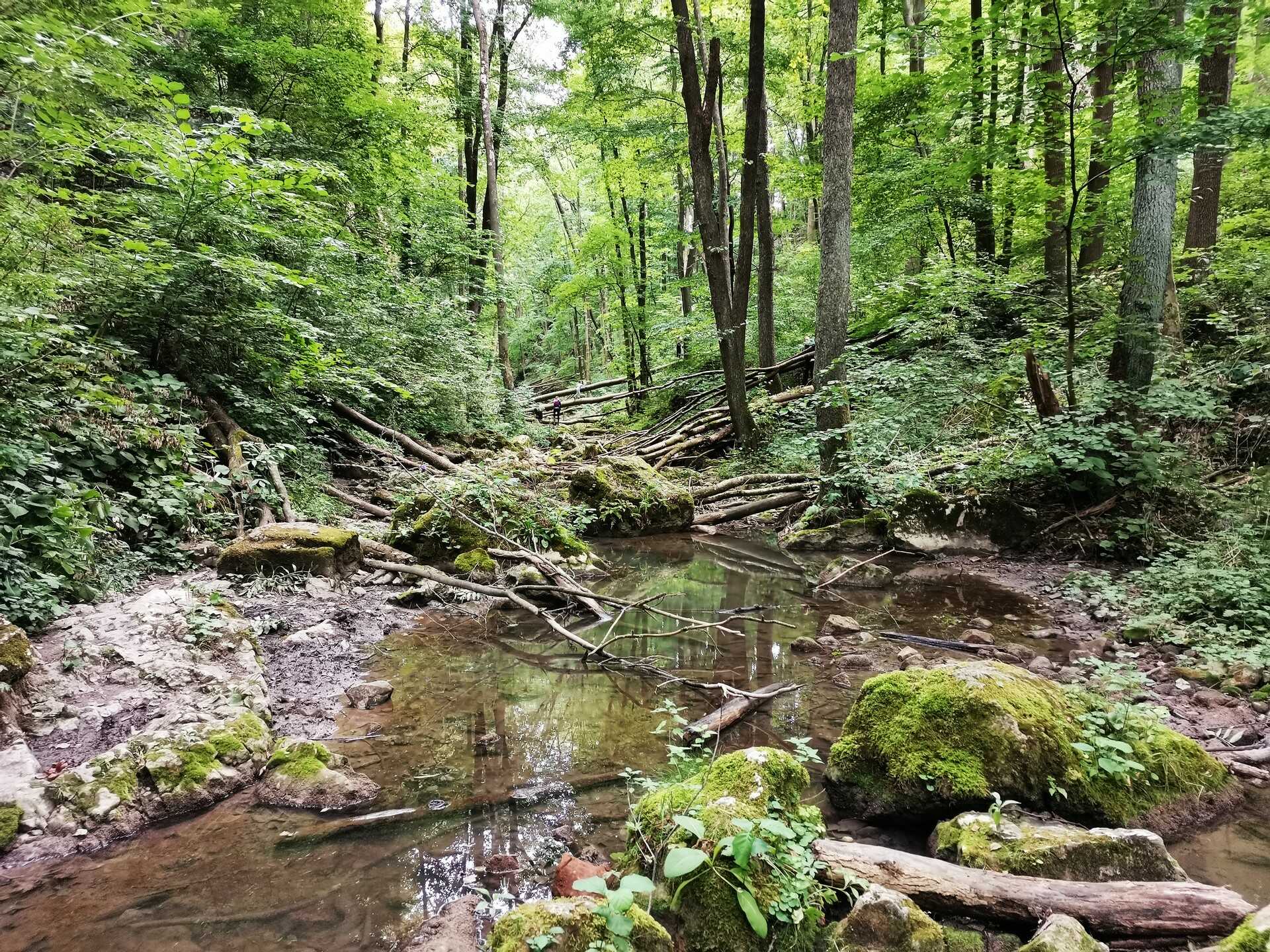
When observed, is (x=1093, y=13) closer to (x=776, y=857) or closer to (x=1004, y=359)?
(x=1004, y=359)

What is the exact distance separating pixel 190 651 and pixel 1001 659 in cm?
660

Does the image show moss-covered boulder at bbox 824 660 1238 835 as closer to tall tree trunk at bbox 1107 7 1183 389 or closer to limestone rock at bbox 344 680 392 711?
limestone rock at bbox 344 680 392 711

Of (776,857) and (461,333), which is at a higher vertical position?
(461,333)

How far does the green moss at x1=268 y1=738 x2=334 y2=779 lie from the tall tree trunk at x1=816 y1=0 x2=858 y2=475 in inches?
294

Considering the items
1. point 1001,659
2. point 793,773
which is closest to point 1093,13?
point 1001,659

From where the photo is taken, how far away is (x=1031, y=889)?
8.13 feet

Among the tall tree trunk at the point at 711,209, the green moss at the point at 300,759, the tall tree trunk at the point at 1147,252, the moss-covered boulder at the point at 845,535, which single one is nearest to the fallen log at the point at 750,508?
the moss-covered boulder at the point at 845,535

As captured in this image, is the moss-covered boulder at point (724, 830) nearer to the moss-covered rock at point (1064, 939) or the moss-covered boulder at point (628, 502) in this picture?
the moss-covered rock at point (1064, 939)

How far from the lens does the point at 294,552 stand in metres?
6.73

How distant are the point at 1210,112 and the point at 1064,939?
830cm

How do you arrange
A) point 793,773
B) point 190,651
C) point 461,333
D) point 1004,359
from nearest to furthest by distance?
point 793,773
point 190,651
point 1004,359
point 461,333

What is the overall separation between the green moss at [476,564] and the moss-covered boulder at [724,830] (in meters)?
4.97

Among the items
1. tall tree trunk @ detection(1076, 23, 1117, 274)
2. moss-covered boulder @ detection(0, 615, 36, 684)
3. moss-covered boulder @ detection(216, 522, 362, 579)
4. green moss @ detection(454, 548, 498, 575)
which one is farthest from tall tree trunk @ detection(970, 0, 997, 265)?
moss-covered boulder @ detection(0, 615, 36, 684)

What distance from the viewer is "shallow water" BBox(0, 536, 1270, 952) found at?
274 centimetres
